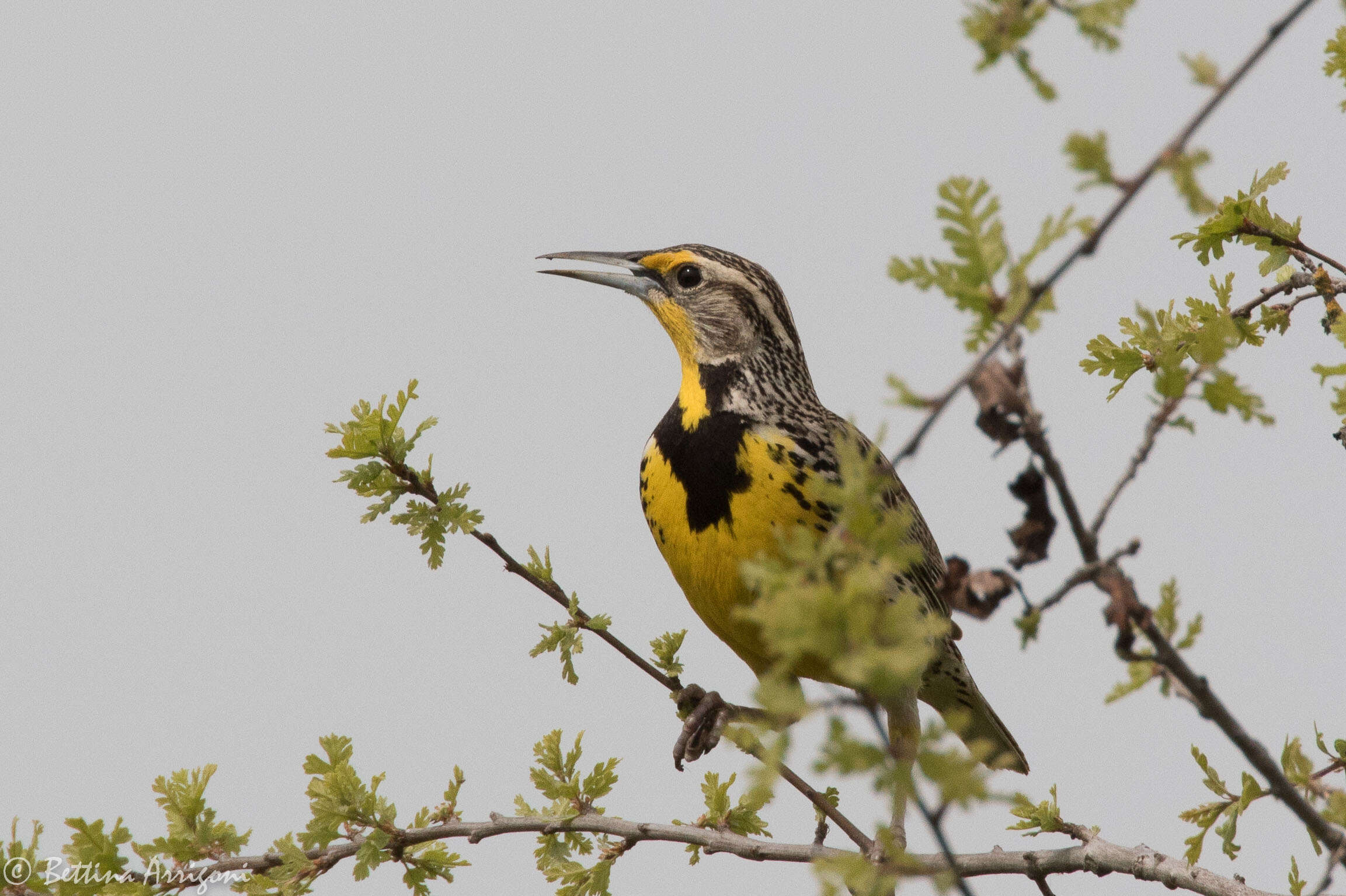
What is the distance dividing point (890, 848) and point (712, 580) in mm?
1948

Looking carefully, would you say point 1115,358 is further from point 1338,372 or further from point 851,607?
point 851,607

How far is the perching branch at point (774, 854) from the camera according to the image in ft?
9.43

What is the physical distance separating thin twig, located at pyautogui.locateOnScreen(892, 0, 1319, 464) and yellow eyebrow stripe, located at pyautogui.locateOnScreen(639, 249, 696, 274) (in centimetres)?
297

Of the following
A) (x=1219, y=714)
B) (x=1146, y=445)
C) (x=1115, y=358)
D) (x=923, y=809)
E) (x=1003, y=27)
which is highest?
(x=1115, y=358)

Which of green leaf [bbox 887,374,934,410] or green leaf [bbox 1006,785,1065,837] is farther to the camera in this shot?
green leaf [bbox 1006,785,1065,837]

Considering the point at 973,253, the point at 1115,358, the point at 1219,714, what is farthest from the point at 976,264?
the point at 1115,358

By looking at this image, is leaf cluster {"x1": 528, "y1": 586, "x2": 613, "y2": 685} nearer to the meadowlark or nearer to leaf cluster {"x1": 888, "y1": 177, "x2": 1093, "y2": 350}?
the meadowlark

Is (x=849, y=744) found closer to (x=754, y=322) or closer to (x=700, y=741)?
(x=700, y=741)

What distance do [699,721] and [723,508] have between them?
0.60 metres

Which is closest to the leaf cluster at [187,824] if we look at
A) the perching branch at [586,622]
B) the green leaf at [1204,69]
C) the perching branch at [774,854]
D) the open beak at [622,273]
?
the perching branch at [774,854]

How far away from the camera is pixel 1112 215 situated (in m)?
1.50

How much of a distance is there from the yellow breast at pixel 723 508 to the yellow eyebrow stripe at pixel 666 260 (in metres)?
0.74

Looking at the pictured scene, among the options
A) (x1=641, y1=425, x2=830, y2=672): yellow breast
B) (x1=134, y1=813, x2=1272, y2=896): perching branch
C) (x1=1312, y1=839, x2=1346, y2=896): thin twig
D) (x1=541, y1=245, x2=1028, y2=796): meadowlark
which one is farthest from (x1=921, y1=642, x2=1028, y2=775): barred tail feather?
(x1=1312, y1=839, x2=1346, y2=896): thin twig

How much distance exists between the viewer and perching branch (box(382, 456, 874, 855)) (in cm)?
310
